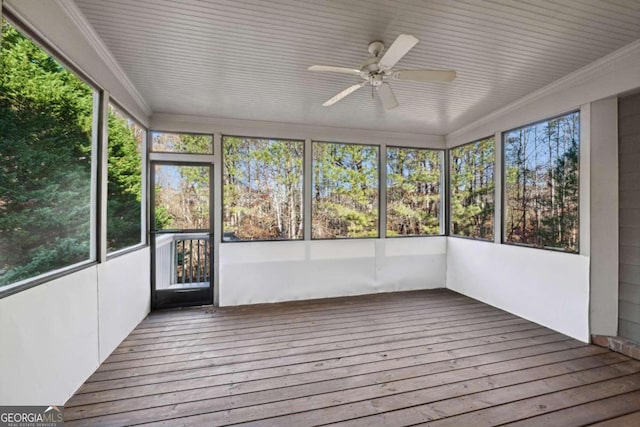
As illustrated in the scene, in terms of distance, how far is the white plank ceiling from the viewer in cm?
202

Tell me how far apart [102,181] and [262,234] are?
2252 mm

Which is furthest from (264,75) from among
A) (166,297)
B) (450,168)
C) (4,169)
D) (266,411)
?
(450,168)

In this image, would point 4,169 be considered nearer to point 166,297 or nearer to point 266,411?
point 266,411

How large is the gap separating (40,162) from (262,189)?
277cm

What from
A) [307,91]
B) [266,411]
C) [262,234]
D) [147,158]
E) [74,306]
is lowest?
[266,411]

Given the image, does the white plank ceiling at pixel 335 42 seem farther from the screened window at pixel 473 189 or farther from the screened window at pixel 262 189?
the screened window at pixel 473 189

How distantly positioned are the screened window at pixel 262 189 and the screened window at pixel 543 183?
3.03 m

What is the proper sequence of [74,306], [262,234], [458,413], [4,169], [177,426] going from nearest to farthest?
[4,169] → [177,426] → [458,413] → [74,306] → [262,234]

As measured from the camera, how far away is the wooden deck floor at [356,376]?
1.98m

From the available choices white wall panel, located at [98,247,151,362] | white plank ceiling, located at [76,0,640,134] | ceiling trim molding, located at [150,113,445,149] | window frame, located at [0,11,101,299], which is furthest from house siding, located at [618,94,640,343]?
white wall panel, located at [98,247,151,362]

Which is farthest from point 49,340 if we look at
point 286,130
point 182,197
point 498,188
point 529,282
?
point 498,188

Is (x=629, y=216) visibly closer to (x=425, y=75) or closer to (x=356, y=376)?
(x=425, y=75)

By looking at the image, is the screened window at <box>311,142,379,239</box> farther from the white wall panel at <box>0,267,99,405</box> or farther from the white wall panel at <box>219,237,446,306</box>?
the white wall panel at <box>0,267,99,405</box>

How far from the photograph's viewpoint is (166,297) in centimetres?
415
